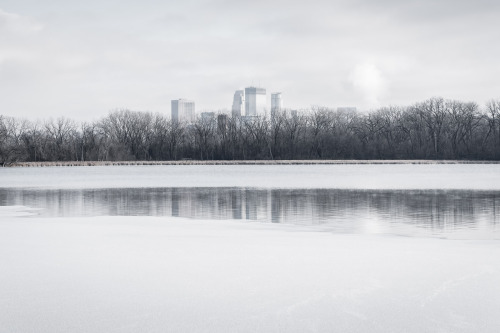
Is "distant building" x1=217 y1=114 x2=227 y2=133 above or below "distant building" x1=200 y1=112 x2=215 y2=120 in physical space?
below

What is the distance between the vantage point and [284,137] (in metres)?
99.2

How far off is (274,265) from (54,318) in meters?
3.72

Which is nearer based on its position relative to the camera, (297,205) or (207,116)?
(297,205)

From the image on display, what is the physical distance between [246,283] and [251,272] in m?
0.73

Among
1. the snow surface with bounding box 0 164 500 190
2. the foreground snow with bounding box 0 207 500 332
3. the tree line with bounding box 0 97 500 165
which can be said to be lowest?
the foreground snow with bounding box 0 207 500 332

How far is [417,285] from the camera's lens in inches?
307

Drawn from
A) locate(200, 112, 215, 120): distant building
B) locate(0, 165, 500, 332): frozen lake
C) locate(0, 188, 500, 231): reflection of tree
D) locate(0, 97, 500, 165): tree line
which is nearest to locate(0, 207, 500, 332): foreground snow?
locate(0, 165, 500, 332): frozen lake

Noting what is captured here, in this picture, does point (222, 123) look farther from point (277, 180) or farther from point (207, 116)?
point (277, 180)

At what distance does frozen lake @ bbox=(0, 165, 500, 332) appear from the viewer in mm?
6398

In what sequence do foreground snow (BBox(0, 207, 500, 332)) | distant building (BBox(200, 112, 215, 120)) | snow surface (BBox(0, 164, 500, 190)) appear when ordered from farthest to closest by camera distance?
1. distant building (BBox(200, 112, 215, 120))
2. snow surface (BBox(0, 164, 500, 190))
3. foreground snow (BBox(0, 207, 500, 332))

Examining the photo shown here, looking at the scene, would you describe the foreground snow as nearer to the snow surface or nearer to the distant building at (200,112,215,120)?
the snow surface

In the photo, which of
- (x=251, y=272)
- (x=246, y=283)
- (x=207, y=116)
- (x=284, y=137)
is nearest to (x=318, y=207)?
(x=251, y=272)

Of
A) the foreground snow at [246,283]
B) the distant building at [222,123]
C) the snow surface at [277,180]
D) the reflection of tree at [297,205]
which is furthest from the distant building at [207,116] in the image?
the foreground snow at [246,283]

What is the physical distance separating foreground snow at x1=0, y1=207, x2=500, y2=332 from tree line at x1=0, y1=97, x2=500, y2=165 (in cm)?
8438
